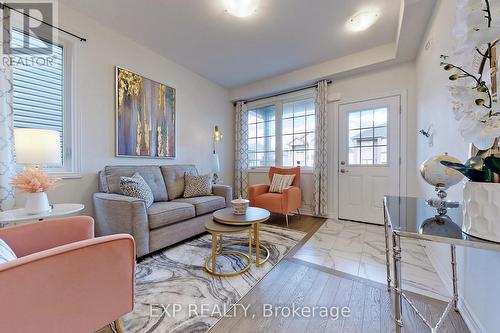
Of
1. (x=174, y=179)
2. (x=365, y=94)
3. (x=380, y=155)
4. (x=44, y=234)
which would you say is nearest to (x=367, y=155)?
(x=380, y=155)

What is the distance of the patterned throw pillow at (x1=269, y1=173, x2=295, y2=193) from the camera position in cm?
347

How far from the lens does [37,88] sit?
2096mm

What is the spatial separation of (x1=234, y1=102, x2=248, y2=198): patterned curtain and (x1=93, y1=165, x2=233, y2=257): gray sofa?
4.33ft

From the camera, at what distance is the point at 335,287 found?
1.57 meters

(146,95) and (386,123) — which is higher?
(146,95)

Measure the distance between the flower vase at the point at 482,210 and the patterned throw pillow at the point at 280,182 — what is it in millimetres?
2676

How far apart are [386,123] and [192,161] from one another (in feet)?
10.5

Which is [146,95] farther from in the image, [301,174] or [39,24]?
[301,174]

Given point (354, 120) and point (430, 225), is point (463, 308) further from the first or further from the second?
point (354, 120)

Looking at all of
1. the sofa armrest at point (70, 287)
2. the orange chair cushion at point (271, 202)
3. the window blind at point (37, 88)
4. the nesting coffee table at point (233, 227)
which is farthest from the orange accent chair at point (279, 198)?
the window blind at point (37, 88)

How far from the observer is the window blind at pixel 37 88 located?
1.97 meters

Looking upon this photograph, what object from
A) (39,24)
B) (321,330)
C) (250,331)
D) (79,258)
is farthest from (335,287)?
(39,24)

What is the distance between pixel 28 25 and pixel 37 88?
580 millimetres

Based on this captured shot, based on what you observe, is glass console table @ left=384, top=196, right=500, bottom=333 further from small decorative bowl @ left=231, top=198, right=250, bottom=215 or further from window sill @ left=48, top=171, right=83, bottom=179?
window sill @ left=48, top=171, right=83, bottom=179
